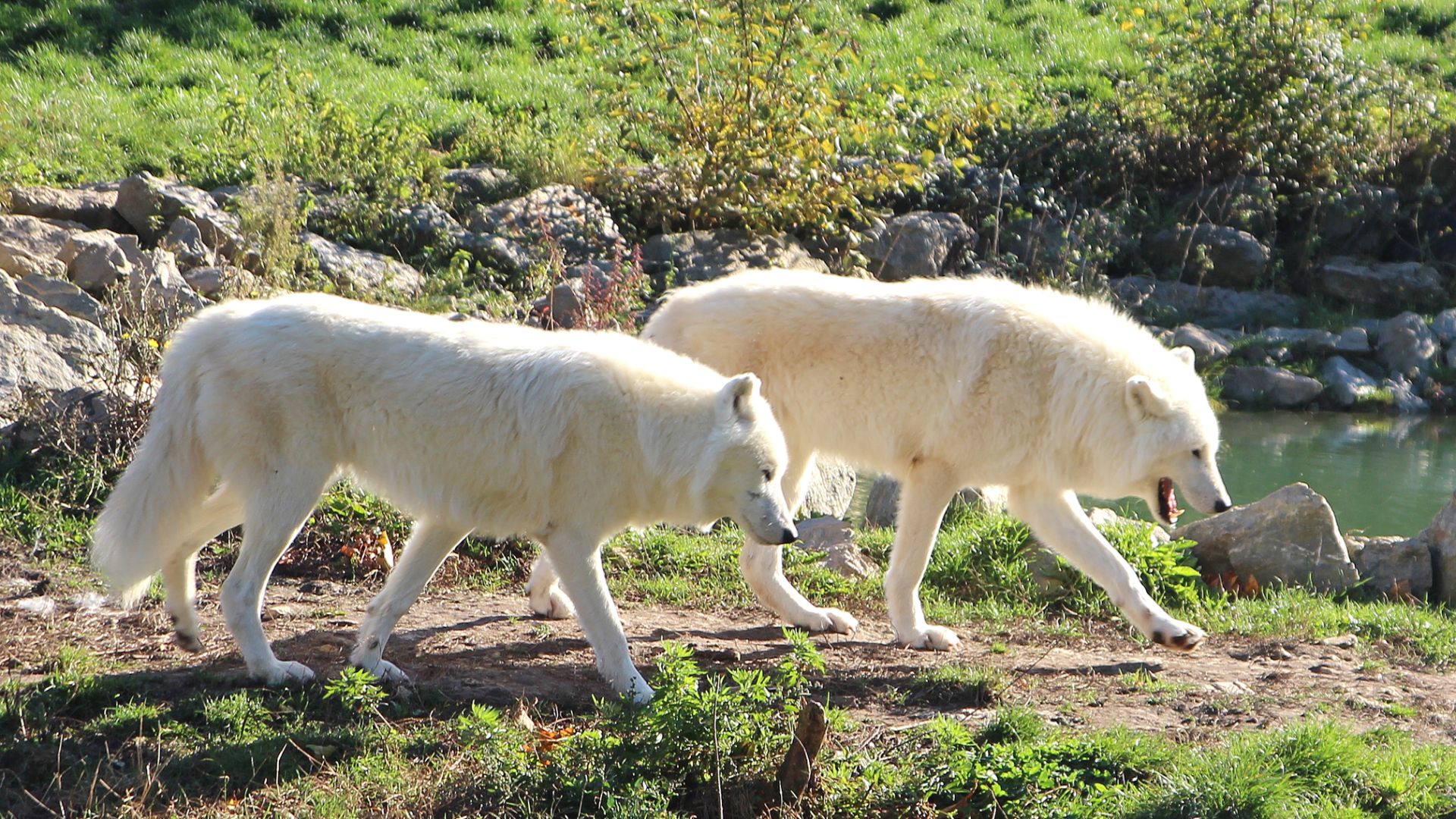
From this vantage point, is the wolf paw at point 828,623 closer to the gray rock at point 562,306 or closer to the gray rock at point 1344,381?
the gray rock at point 562,306

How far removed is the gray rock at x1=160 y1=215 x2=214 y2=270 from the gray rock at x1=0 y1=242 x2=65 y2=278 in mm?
857

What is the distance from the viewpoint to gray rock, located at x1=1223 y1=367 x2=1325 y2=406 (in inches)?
553

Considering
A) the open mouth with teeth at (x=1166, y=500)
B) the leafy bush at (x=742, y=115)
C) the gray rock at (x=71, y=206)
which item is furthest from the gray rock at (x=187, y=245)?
the open mouth with teeth at (x=1166, y=500)

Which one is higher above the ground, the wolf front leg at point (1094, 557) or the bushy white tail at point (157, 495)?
the bushy white tail at point (157, 495)

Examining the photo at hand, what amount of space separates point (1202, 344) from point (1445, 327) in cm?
327

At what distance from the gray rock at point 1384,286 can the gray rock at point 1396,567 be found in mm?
9001

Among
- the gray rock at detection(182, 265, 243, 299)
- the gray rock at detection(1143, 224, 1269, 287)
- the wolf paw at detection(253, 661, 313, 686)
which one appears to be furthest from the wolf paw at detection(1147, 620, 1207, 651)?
the gray rock at detection(1143, 224, 1269, 287)

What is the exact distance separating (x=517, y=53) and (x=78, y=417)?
1083 cm

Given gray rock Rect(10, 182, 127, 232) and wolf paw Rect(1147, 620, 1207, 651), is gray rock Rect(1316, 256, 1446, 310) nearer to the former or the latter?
wolf paw Rect(1147, 620, 1207, 651)

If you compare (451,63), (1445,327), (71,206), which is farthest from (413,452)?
(1445,327)

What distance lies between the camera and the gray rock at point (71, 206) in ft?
33.2

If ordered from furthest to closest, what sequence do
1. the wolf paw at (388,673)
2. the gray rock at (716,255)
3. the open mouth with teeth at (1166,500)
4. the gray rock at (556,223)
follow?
the gray rock at (716,255) → the gray rock at (556,223) → the open mouth with teeth at (1166,500) → the wolf paw at (388,673)

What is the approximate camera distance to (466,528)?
16.7ft

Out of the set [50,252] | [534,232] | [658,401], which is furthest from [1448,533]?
[50,252]
